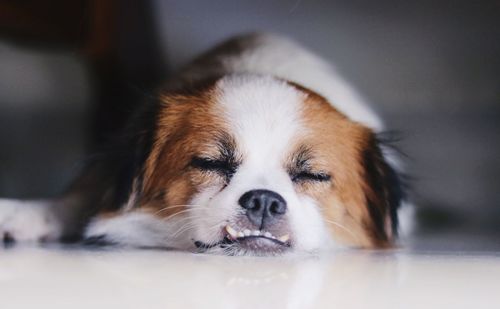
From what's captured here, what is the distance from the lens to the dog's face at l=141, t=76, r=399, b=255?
3.66 feet

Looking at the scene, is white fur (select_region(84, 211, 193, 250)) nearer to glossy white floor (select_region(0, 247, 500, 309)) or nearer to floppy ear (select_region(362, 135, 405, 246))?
glossy white floor (select_region(0, 247, 500, 309))

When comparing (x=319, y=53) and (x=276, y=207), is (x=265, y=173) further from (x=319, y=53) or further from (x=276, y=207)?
(x=319, y=53)

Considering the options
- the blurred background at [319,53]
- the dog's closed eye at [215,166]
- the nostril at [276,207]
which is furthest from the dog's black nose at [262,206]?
the blurred background at [319,53]

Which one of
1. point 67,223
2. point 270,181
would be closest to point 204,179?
point 270,181

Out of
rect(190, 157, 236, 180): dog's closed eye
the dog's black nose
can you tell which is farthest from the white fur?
the dog's black nose

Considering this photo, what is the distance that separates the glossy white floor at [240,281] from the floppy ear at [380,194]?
1.19ft

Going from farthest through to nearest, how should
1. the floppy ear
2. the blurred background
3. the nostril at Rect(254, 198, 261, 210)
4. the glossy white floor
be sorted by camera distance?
the blurred background, the floppy ear, the nostril at Rect(254, 198, 261, 210), the glossy white floor

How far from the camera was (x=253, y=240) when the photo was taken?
1.11 m

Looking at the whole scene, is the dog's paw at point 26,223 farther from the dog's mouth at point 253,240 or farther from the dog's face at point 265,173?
the dog's mouth at point 253,240

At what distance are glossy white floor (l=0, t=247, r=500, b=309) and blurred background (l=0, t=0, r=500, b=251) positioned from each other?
1.16m

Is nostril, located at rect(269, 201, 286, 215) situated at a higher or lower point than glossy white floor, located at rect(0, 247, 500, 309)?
higher

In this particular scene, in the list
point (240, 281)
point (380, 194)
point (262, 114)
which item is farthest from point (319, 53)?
point (240, 281)

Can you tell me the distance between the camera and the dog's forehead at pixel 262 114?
121 centimetres

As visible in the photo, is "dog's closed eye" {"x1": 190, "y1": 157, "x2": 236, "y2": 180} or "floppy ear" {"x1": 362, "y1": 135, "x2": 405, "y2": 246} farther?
"floppy ear" {"x1": 362, "y1": 135, "x2": 405, "y2": 246}
